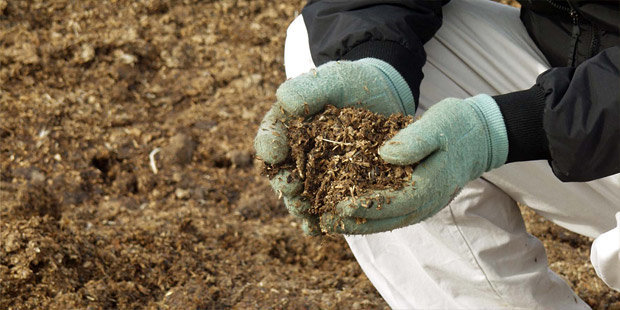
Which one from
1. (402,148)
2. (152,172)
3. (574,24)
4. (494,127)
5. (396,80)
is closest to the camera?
(402,148)

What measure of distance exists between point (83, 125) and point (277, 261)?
104 centimetres

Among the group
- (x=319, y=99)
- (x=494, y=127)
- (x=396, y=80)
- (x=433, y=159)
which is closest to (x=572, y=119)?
(x=494, y=127)

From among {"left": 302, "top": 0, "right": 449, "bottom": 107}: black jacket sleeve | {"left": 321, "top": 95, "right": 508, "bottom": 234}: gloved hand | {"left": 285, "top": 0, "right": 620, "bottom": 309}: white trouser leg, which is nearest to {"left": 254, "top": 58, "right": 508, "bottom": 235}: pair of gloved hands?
{"left": 321, "top": 95, "right": 508, "bottom": 234}: gloved hand

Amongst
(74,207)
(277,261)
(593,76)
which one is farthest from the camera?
(74,207)

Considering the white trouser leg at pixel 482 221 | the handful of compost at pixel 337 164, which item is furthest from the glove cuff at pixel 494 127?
the white trouser leg at pixel 482 221

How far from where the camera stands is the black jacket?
1325 millimetres

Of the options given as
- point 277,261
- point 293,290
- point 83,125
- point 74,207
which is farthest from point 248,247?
point 83,125

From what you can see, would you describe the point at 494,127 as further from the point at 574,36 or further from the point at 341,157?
the point at 574,36

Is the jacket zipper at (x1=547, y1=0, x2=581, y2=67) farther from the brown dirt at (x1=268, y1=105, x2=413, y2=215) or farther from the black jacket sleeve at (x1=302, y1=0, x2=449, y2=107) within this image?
the brown dirt at (x1=268, y1=105, x2=413, y2=215)

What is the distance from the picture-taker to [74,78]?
2.95m

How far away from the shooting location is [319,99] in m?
1.41

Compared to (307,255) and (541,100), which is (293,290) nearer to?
(307,255)

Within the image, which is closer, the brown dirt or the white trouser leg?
the brown dirt

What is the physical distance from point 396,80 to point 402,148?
0.97 ft
